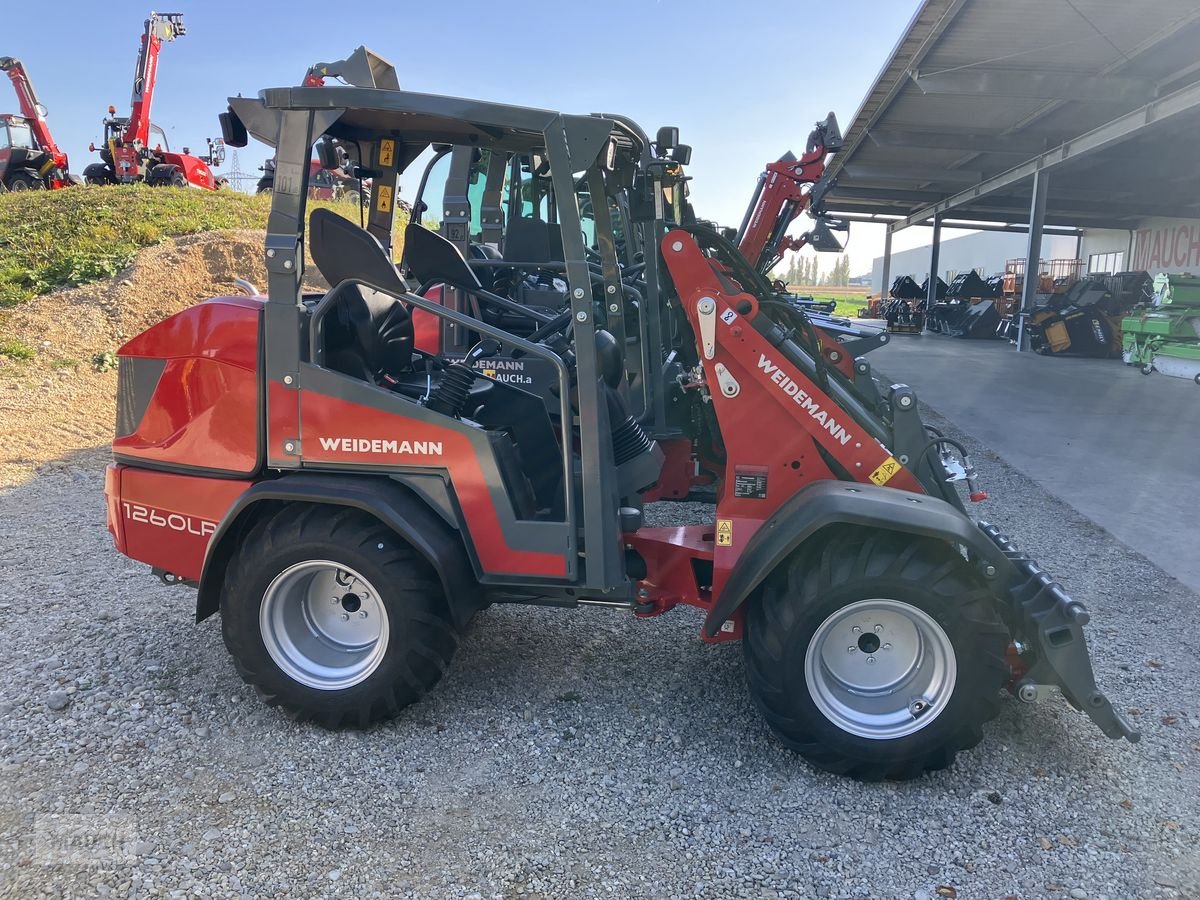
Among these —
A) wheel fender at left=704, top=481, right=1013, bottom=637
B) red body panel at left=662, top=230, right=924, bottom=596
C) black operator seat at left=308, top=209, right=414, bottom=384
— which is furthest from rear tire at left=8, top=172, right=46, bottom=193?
wheel fender at left=704, top=481, right=1013, bottom=637

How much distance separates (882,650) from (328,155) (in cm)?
314

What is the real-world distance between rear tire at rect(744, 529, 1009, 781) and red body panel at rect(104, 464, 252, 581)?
2.05 m

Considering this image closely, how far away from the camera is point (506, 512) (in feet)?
9.93

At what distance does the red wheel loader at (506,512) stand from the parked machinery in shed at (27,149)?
69.9 ft

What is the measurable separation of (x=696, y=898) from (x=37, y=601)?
12.2ft

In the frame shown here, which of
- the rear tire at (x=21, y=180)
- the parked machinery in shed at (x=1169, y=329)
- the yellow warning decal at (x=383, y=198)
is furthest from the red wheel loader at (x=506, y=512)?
the rear tire at (x=21, y=180)

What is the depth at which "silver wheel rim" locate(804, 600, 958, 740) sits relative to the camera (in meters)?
2.82

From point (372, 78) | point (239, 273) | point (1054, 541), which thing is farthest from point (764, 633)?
point (239, 273)

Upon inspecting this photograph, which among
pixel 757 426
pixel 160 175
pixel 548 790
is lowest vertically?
pixel 548 790

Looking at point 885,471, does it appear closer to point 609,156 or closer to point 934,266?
point 609,156

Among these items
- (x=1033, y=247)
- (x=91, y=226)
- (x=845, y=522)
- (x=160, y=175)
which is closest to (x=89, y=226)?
(x=91, y=226)

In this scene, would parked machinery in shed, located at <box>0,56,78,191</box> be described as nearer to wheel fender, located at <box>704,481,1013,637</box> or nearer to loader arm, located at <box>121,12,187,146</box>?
loader arm, located at <box>121,12,187,146</box>

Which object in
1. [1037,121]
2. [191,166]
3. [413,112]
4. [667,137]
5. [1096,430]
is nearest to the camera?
[413,112]

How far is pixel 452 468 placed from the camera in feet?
9.84
